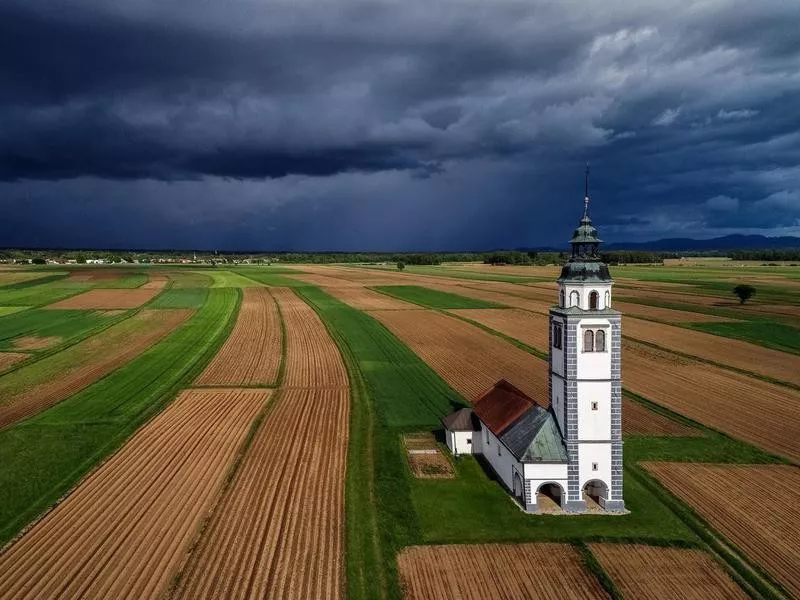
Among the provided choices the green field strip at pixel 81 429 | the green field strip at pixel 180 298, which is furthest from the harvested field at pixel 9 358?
the green field strip at pixel 180 298

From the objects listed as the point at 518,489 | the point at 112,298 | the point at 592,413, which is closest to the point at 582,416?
the point at 592,413

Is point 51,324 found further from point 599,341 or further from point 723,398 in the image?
point 723,398

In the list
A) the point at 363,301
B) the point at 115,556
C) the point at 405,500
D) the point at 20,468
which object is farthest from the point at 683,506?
the point at 363,301

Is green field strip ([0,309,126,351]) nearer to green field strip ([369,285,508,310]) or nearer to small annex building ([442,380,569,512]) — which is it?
green field strip ([369,285,508,310])

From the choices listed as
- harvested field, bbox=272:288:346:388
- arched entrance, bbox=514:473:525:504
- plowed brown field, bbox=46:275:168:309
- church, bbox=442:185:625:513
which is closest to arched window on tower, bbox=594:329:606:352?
church, bbox=442:185:625:513

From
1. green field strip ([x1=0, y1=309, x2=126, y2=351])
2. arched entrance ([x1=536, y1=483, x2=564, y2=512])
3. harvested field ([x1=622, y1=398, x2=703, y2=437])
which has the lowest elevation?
arched entrance ([x1=536, y1=483, x2=564, y2=512])
